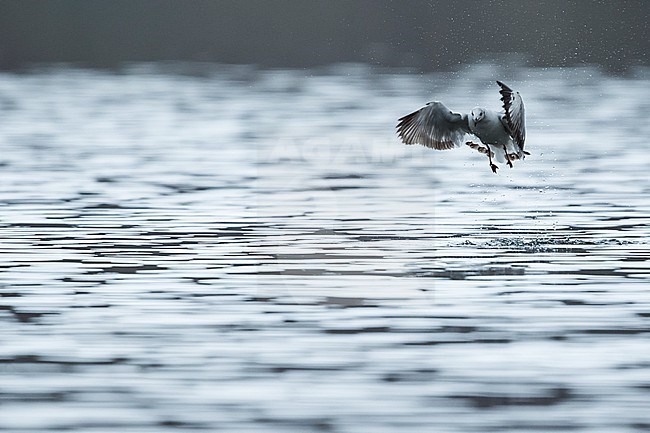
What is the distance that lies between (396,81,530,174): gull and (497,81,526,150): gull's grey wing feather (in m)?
0.03

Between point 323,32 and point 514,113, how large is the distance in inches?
1823

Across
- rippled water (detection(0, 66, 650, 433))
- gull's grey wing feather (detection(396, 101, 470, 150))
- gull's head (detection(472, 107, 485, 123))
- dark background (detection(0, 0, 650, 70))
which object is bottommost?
rippled water (detection(0, 66, 650, 433))

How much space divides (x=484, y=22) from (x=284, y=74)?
2156 cm

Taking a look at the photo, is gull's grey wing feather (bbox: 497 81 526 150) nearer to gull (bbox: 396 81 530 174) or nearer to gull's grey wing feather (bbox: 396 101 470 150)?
gull (bbox: 396 81 530 174)

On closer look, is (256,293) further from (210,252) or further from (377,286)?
(210,252)

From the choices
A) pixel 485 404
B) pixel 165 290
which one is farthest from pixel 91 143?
pixel 485 404

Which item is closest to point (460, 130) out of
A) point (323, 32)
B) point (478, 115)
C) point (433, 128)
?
point (433, 128)

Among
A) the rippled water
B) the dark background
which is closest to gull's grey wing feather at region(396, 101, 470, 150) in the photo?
the rippled water

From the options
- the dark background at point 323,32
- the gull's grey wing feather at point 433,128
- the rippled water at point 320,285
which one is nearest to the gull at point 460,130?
the gull's grey wing feather at point 433,128

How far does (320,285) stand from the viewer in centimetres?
1121

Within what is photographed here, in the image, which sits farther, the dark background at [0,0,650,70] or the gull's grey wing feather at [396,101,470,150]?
the dark background at [0,0,650,70]

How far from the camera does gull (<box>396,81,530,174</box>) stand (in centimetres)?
1345

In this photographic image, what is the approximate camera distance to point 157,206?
15.8m

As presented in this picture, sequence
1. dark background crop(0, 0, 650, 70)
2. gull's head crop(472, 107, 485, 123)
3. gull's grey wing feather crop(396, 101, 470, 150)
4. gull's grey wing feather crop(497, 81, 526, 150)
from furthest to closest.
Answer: dark background crop(0, 0, 650, 70) → gull's grey wing feather crop(396, 101, 470, 150) → gull's head crop(472, 107, 485, 123) → gull's grey wing feather crop(497, 81, 526, 150)
